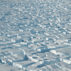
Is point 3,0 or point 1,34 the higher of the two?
point 3,0

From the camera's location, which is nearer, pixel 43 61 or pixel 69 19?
pixel 43 61

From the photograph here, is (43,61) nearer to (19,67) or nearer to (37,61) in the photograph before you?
(37,61)

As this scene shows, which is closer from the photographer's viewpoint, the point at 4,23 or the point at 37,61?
the point at 37,61

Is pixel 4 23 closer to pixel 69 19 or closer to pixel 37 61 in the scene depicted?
pixel 69 19

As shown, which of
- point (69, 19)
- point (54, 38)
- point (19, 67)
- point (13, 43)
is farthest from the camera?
point (69, 19)

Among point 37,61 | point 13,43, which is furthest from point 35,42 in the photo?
point 37,61

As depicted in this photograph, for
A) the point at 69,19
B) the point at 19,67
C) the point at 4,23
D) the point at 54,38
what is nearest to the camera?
the point at 19,67

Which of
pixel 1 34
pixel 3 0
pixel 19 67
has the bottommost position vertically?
pixel 19 67

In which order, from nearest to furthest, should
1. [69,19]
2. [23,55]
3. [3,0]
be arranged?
[23,55], [69,19], [3,0]

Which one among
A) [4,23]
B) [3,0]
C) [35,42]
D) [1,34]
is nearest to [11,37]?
[1,34]
